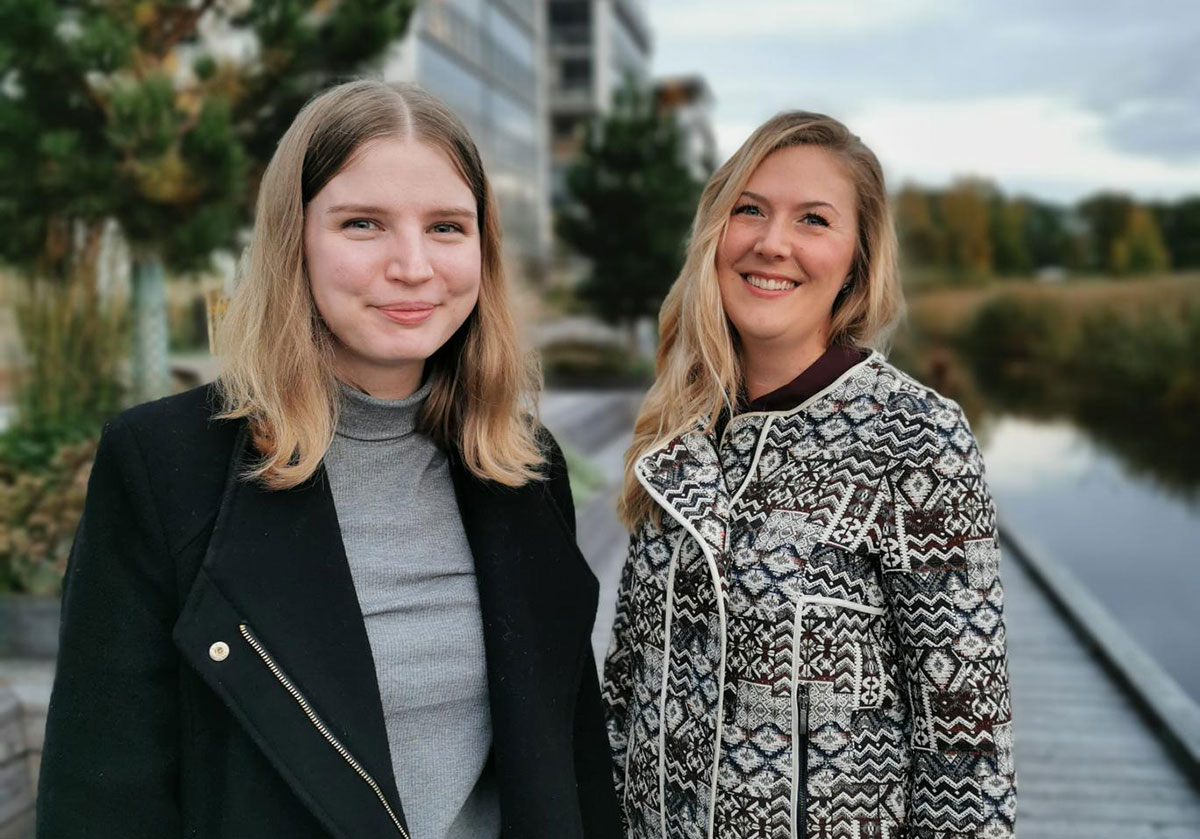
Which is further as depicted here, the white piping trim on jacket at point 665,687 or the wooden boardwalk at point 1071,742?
the wooden boardwalk at point 1071,742

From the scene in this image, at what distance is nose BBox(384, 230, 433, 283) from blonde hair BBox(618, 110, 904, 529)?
0.61 m

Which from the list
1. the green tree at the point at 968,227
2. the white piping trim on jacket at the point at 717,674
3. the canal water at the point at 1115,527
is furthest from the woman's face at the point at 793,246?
the green tree at the point at 968,227

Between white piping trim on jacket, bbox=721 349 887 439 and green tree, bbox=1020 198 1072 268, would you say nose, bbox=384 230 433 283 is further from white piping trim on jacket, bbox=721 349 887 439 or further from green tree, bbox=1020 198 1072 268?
green tree, bbox=1020 198 1072 268

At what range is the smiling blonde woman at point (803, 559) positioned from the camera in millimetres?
1580

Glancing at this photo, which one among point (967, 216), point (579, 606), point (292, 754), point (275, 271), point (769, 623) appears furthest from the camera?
point (967, 216)

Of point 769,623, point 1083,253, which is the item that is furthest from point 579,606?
point 1083,253

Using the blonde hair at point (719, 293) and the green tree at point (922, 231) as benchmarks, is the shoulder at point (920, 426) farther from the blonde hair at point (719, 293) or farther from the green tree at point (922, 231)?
the green tree at point (922, 231)

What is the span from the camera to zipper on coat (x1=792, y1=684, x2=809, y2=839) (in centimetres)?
165

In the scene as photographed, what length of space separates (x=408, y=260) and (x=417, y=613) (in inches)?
22.4

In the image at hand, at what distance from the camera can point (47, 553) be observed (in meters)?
3.80

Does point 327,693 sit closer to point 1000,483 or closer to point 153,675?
→ point 153,675

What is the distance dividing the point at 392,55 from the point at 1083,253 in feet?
89.1

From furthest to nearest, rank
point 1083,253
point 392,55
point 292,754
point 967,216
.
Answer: point 967,216
point 1083,253
point 392,55
point 292,754

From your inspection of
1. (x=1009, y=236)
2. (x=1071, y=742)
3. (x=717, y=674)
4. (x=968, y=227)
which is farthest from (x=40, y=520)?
(x=1009, y=236)
